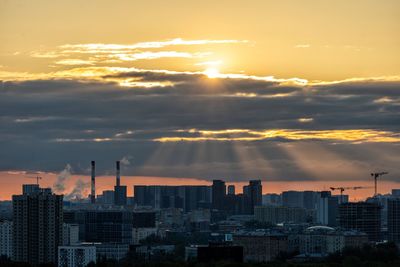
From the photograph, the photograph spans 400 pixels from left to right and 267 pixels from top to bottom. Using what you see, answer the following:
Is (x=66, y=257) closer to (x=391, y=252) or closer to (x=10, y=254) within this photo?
(x=10, y=254)

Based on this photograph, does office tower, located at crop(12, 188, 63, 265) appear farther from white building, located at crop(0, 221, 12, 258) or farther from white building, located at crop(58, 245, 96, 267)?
white building, located at crop(0, 221, 12, 258)

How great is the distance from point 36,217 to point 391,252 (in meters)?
45.5

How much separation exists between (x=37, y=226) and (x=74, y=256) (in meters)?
12.2

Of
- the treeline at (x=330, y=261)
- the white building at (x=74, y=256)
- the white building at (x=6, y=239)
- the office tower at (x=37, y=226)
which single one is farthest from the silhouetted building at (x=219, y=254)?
the white building at (x=6, y=239)

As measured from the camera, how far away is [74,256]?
173 meters

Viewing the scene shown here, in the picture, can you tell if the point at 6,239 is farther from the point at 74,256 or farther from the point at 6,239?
the point at 74,256

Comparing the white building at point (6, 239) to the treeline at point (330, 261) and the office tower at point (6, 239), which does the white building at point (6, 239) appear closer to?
the office tower at point (6, 239)

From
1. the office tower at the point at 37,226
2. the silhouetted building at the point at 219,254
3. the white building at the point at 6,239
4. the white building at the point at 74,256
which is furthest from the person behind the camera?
the white building at the point at 6,239

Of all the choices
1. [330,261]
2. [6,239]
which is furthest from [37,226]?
[330,261]

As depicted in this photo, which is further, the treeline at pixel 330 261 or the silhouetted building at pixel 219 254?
the silhouetted building at pixel 219 254

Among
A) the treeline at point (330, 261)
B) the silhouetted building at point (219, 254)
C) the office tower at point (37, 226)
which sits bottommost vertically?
the treeline at point (330, 261)

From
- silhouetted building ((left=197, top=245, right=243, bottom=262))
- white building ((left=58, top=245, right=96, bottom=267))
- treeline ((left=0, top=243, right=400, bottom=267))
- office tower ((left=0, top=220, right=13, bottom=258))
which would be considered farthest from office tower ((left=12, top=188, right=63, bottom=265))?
silhouetted building ((left=197, top=245, right=243, bottom=262))

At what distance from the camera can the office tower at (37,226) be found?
587 ft

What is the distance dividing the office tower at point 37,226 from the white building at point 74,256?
77.3 inches
